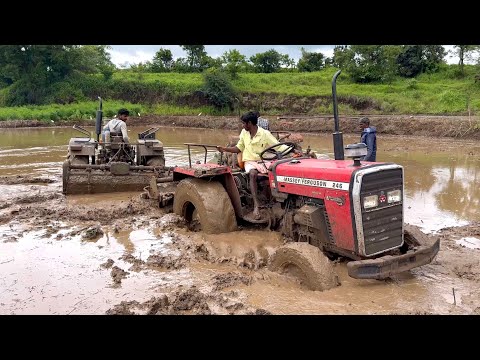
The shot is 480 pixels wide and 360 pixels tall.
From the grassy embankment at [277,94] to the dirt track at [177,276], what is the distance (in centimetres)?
2064

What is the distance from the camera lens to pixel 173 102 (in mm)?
38969

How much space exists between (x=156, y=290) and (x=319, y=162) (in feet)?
7.44

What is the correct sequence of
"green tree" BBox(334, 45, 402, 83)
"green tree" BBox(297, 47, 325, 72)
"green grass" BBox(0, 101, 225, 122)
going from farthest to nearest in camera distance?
1. "green tree" BBox(297, 47, 325, 72)
2. "green tree" BBox(334, 45, 402, 83)
3. "green grass" BBox(0, 101, 225, 122)

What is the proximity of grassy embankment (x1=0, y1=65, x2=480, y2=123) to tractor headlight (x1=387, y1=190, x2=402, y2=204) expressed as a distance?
20.9m

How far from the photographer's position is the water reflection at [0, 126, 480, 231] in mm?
8211

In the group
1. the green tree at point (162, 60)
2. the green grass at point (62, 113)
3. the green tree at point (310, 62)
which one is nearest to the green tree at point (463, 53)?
the green tree at point (310, 62)

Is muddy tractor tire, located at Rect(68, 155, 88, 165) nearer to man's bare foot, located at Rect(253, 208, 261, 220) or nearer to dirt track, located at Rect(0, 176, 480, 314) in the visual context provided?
dirt track, located at Rect(0, 176, 480, 314)

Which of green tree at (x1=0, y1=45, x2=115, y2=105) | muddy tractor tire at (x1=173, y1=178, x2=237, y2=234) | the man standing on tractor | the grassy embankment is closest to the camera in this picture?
muddy tractor tire at (x1=173, y1=178, x2=237, y2=234)

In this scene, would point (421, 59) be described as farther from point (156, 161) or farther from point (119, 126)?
point (119, 126)

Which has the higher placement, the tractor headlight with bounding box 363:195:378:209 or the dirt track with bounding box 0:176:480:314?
the tractor headlight with bounding box 363:195:378:209

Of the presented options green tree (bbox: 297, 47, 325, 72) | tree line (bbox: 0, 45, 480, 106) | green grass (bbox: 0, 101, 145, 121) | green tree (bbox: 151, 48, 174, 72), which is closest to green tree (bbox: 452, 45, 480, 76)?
tree line (bbox: 0, 45, 480, 106)

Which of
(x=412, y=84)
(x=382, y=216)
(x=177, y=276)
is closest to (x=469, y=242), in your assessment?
(x=382, y=216)

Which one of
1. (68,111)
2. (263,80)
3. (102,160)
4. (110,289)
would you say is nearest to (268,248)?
(110,289)

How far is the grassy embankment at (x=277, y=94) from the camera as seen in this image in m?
27.0
